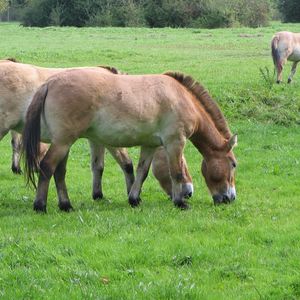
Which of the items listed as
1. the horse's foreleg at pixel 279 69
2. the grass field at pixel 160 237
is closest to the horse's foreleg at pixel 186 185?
the grass field at pixel 160 237

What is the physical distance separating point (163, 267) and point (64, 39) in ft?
123

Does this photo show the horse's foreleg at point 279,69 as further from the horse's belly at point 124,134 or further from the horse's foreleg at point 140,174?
the horse's belly at point 124,134

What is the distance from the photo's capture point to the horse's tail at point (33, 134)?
8.52 meters

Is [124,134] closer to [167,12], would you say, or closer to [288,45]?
[288,45]

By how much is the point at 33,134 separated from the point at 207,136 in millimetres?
2580

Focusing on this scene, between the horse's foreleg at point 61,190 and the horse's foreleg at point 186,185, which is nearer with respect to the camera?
the horse's foreleg at point 61,190

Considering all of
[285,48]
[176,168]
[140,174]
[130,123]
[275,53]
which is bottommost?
[275,53]

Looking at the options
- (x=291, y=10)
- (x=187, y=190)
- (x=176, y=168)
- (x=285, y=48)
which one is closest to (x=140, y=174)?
(x=176, y=168)

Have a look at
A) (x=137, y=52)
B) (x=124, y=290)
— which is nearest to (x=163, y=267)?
(x=124, y=290)

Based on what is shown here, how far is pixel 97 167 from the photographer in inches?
399

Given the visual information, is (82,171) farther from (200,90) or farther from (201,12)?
(201,12)

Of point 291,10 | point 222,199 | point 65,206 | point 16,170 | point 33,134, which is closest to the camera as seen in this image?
point 33,134

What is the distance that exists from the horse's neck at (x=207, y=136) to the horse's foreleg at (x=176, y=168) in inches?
20.4

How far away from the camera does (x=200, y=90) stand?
9578 millimetres
